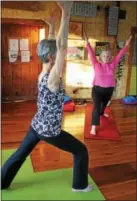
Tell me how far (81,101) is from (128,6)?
233 centimetres

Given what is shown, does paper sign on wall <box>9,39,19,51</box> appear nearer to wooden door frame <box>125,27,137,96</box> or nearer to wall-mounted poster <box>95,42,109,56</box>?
wall-mounted poster <box>95,42,109,56</box>

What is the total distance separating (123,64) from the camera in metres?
5.57

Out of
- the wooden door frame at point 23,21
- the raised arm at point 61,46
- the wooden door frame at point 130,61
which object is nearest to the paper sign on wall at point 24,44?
the wooden door frame at point 23,21

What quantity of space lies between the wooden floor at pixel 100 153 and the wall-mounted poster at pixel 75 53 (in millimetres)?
1258

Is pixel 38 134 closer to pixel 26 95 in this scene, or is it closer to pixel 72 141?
pixel 72 141

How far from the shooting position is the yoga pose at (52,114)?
67.5 inches

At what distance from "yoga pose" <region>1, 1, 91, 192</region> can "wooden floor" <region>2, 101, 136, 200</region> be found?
0.33 meters

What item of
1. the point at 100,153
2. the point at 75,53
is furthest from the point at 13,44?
the point at 100,153

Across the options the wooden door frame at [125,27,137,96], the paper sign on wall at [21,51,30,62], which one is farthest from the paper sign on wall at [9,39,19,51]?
the wooden door frame at [125,27,137,96]

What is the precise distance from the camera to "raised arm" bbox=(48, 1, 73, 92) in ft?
5.36

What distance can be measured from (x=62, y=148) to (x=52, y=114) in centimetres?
30

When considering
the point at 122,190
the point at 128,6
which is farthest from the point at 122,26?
the point at 122,190

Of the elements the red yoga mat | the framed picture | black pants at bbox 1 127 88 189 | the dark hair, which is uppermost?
the framed picture

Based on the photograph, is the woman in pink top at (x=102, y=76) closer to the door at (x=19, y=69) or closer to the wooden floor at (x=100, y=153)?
the wooden floor at (x=100, y=153)
